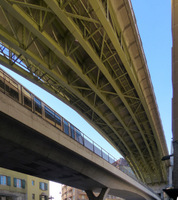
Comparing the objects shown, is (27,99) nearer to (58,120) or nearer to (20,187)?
(58,120)

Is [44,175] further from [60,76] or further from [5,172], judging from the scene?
[5,172]

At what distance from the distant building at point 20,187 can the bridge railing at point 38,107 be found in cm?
2534

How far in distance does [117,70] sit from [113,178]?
14.5m

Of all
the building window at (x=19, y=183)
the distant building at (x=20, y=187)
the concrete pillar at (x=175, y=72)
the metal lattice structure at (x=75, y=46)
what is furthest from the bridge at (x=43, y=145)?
the building window at (x=19, y=183)

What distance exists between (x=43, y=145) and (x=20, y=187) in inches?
1302

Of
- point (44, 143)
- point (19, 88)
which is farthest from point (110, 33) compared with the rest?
point (44, 143)

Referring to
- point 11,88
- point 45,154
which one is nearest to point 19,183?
point 45,154

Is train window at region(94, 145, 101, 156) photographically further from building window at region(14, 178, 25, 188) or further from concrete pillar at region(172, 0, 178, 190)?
building window at region(14, 178, 25, 188)

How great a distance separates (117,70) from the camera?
22.7m

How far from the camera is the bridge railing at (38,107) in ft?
46.0

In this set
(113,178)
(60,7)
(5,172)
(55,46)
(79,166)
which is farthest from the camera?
(5,172)

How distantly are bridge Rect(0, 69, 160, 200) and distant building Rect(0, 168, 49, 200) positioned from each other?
1935 cm

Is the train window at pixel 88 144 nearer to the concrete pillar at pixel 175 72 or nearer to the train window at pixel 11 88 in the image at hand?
the train window at pixel 11 88

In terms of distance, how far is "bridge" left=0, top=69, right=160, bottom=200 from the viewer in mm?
13500
